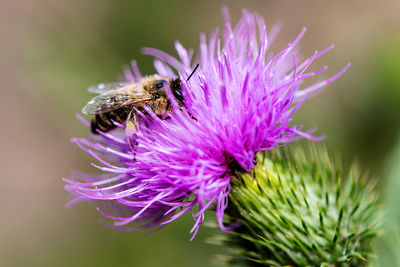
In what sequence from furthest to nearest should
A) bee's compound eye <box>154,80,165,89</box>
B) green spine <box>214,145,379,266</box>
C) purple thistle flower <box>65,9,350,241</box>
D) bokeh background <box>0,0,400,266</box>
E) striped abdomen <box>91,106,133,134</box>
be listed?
1. bokeh background <box>0,0,400,266</box>
2. striped abdomen <box>91,106,133,134</box>
3. bee's compound eye <box>154,80,165,89</box>
4. green spine <box>214,145,379,266</box>
5. purple thistle flower <box>65,9,350,241</box>

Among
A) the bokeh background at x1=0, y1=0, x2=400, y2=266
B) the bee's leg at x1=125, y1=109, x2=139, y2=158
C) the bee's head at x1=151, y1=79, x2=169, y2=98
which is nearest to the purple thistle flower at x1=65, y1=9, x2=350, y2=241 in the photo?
the bee's leg at x1=125, y1=109, x2=139, y2=158

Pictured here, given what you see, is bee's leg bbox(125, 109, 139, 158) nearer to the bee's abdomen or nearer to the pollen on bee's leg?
the pollen on bee's leg

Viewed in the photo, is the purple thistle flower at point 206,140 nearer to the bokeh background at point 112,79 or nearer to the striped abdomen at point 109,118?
the striped abdomen at point 109,118

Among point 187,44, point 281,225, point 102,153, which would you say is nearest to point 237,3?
point 187,44

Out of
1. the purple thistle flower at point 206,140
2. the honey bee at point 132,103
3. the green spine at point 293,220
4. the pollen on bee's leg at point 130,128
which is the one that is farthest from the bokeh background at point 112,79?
the pollen on bee's leg at point 130,128

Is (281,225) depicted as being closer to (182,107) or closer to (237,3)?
(182,107)

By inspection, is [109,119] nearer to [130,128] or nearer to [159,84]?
[130,128]

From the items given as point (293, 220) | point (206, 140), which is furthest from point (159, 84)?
point (293, 220)

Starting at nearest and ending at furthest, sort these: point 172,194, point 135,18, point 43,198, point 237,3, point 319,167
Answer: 1. point 172,194
2. point 319,167
3. point 135,18
4. point 237,3
5. point 43,198
